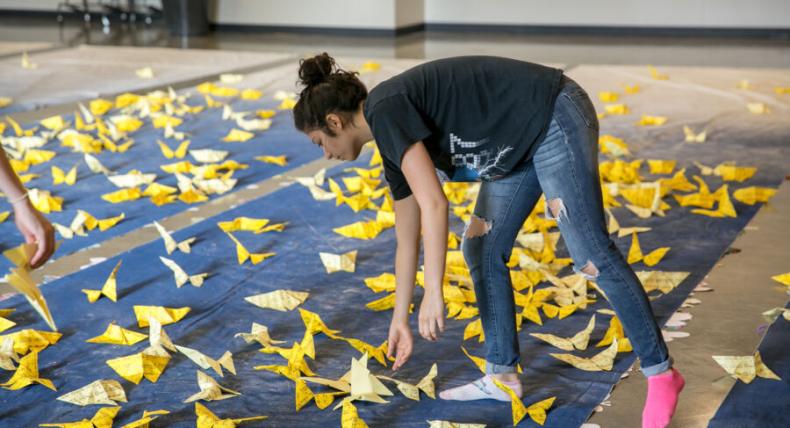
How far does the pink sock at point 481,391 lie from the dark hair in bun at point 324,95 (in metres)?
0.97

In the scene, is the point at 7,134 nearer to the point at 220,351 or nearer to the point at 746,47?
the point at 220,351

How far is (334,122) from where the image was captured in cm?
239

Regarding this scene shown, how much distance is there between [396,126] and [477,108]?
0.27 meters

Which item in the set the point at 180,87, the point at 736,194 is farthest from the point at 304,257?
the point at 180,87

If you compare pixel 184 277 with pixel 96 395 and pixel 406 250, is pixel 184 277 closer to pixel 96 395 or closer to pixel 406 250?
pixel 96 395

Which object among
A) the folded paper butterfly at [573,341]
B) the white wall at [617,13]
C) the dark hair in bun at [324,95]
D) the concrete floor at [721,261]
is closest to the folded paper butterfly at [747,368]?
the concrete floor at [721,261]

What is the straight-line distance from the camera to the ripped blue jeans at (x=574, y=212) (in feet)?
8.18

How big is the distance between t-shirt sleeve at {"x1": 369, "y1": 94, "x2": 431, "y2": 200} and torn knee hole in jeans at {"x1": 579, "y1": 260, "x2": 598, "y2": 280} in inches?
23.4

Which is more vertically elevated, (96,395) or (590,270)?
(590,270)

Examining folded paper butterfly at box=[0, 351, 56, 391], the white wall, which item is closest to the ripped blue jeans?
folded paper butterfly at box=[0, 351, 56, 391]

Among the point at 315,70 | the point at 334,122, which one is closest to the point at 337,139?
the point at 334,122

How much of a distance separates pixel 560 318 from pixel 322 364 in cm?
93

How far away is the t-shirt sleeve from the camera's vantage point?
2277 millimetres

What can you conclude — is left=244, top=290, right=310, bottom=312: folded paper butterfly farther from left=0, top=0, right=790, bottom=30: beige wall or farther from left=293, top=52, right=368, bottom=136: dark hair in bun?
left=0, top=0, right=790, bottom=30: beige wall
